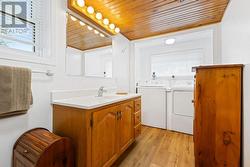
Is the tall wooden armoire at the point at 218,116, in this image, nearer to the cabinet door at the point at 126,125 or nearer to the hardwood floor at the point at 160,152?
the hardwood floor at the point at 160,152

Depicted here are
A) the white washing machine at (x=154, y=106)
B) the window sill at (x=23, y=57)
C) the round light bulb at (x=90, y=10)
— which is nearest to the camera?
the window sill at (x=23, y=57)

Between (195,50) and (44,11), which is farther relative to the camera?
(195,50)

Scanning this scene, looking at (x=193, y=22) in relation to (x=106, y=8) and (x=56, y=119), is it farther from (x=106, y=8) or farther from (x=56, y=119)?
(x=56, y=119)

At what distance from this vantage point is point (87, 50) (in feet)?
6.04

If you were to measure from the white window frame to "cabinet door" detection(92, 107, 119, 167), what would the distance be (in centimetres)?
77

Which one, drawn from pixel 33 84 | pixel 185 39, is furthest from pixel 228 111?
pixel 185 39

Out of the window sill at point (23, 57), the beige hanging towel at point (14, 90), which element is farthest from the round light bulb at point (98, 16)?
the beige hanging towel at point (14, 90)

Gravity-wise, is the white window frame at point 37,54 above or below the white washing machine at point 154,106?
above

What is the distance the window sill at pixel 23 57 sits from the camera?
1003mm

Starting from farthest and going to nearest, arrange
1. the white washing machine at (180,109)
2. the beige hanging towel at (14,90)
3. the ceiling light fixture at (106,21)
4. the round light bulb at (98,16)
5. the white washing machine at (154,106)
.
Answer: the white washing machine at (154,106)
the white washing machine at (180,109)
the ceiling light fixture at (106,21)
the round light bulb at (98,16)
the beige hanging towel at (14,90)

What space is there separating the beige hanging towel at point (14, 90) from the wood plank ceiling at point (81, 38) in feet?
2.39

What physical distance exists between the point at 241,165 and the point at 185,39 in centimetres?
265

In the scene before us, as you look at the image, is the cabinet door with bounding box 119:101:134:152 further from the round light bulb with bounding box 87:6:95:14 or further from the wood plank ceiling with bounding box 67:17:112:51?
the round light bulb with bounding box 87:6:95:14

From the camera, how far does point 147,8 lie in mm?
1871
